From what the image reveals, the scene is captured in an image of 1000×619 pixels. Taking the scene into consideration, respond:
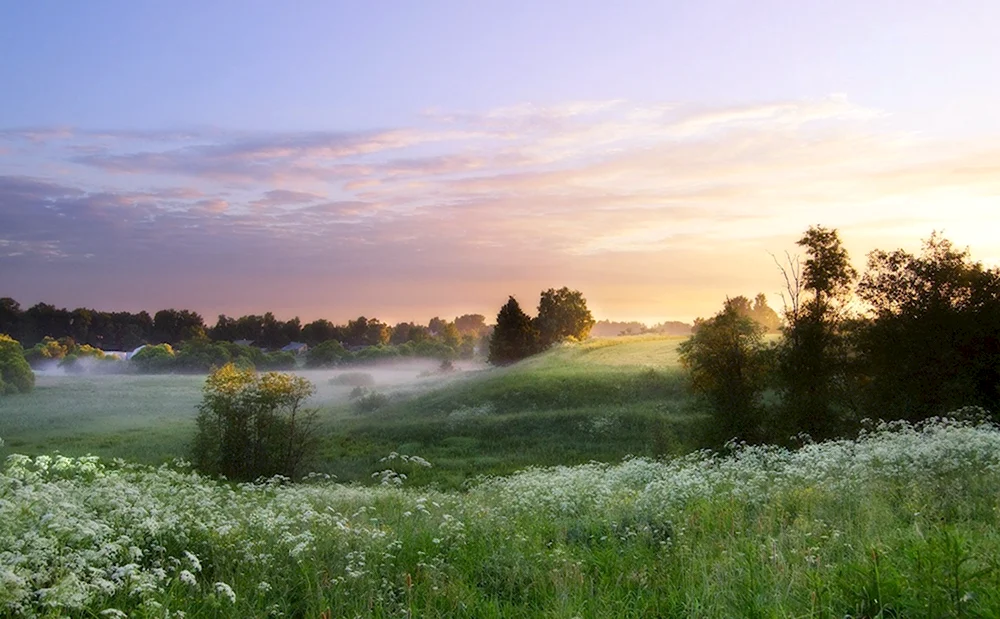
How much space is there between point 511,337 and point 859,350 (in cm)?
5425

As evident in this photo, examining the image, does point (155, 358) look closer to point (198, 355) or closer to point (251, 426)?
point (198, 355)

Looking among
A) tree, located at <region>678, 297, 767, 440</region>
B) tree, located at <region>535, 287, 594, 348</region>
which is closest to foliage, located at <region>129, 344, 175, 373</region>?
tree, located at <region>535, 287, 594, 348</region>

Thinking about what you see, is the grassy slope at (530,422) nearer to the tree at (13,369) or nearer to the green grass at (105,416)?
A: the green grass at (105,416)

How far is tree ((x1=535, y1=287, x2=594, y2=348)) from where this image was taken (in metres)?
93.6

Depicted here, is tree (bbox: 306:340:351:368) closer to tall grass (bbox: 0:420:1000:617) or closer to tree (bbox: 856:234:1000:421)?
tree (bbox: 856:234:1000:421)

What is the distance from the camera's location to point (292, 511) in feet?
33.4

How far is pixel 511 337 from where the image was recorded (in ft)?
266

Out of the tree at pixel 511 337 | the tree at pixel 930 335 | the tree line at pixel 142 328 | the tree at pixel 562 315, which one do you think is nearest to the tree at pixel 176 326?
the tree line at pixel 142 328

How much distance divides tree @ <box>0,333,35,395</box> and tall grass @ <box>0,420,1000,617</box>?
43133 millimetres

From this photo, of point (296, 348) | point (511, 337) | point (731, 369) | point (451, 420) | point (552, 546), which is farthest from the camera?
point (511, 337)

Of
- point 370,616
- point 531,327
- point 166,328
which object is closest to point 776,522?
point 370,616

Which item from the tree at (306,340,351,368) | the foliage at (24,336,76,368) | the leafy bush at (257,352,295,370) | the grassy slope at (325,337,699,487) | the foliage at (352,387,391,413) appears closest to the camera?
the grassy slope at (325,337,699,487)

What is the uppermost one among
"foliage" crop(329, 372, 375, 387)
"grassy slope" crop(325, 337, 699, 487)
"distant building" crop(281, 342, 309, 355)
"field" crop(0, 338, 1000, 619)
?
"distant building" crop(281, 342, 309, 355)

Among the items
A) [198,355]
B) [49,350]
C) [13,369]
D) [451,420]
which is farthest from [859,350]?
[49,350]
